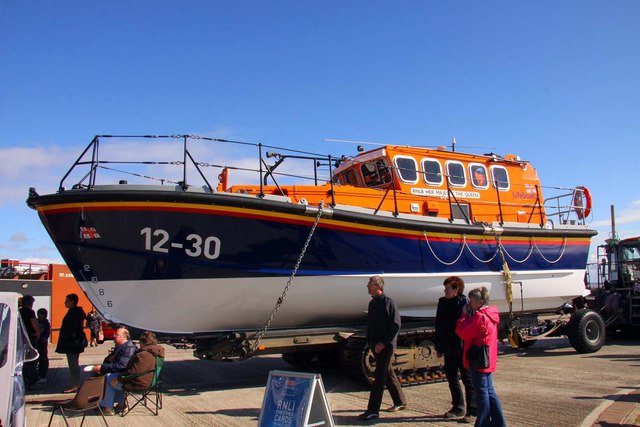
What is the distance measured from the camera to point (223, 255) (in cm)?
719

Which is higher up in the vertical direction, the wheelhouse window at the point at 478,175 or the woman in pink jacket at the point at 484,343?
the wheelhouse window at the point at 478,175

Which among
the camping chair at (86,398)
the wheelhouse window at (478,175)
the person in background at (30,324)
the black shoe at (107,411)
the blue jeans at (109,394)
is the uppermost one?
the wheelhouse window at (478,175)

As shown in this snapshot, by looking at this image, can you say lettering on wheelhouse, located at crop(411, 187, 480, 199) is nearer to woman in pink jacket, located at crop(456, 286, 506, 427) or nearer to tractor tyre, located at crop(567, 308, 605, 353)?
tractor tyre, located at crop(567, 308, 605, 353)

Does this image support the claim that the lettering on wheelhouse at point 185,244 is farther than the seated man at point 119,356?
Yes

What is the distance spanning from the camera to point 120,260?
23.0ft

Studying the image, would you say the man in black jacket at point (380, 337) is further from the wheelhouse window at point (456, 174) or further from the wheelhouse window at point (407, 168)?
the wheelhouse window at point (456, 174)

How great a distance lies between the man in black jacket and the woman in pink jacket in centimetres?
100

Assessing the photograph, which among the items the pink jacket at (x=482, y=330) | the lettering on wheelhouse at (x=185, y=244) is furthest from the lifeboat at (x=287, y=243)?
the pink jacket at (x=482, y=330)

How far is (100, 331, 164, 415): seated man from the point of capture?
243 inches

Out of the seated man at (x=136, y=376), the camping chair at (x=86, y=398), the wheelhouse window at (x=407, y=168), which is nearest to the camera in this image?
the camping chair at (x=86, y=398)

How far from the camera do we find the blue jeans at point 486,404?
499cm

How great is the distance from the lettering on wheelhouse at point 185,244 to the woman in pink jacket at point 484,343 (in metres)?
3.43

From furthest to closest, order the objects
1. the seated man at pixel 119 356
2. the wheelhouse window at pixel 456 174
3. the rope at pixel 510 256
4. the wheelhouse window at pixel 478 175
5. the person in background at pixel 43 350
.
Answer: the wheelhouse window at pixel 478 175
the wheelhouse window at pixel 456 174
the rope at pixel 510 256
the person in background at pixel 43 350
the seated man at pixel 119 356

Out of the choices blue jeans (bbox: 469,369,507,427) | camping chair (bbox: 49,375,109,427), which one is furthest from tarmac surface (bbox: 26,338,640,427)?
camping chair (bbox: 49,375,109,427)
